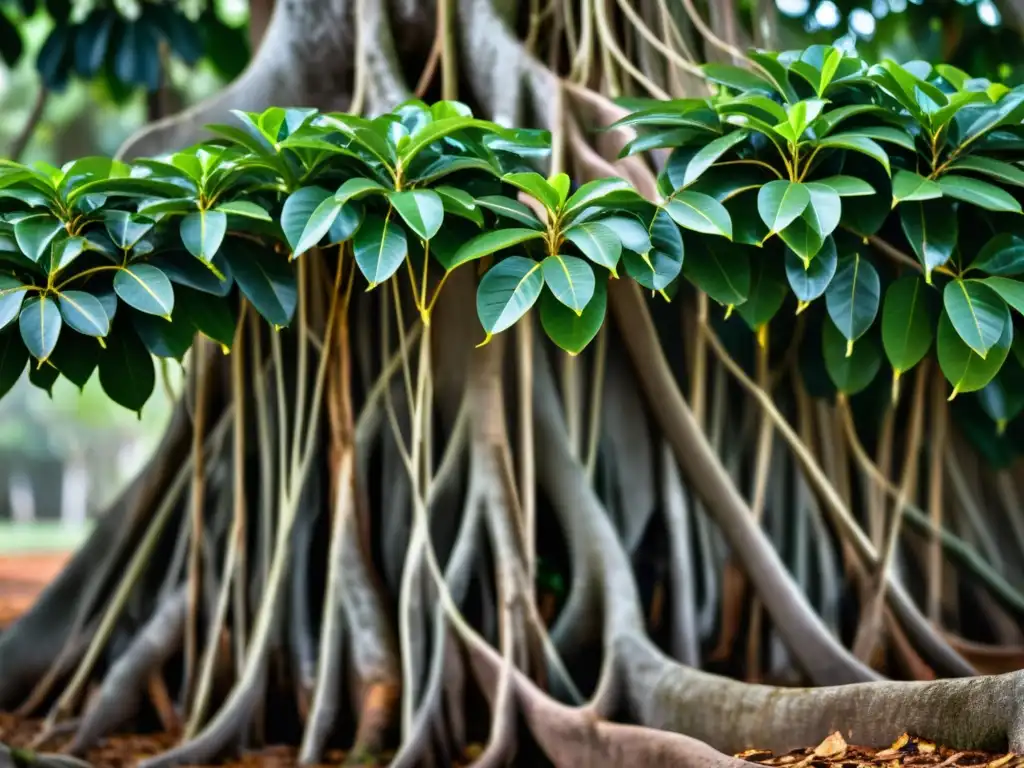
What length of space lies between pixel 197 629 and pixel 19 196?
145 cm

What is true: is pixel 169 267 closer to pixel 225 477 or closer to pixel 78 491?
pixel 225 477

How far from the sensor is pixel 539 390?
2805 millimetres

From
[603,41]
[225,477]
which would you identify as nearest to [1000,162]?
[603,41]

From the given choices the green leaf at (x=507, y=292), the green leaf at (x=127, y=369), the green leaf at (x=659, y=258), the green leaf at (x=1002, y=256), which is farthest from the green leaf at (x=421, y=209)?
the green leaf at (x=1002, y=256)

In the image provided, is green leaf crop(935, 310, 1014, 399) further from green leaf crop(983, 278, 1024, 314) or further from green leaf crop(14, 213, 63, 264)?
green leaf crop(14, 213, 63, 264)

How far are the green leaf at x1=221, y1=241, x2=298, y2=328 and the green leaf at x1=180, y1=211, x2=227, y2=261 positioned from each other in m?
0.20

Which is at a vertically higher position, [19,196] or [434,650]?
[19,196]

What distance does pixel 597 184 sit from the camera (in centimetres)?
190

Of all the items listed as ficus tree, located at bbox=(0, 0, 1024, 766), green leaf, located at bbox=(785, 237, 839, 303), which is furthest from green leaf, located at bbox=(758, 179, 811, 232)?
green leaf, located at bbox=(785, 237, 839, 303)

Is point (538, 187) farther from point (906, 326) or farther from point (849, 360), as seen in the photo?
point (849, 360)

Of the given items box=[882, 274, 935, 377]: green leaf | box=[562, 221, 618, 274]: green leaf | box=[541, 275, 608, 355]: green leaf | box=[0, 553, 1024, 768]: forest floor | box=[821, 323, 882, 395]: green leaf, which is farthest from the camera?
box=[821, 323, 882, 395]: green leaf

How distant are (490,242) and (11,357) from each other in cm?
→ 99

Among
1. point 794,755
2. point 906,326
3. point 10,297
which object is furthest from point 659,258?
point 10,297

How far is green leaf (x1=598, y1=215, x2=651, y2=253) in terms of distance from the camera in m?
1.87
